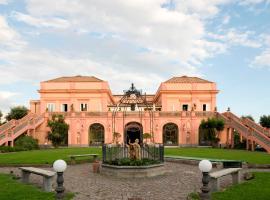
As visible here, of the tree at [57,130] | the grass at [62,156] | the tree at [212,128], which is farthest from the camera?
the tree at [212,128]

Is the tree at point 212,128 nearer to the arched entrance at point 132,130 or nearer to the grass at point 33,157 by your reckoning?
the arched entrance at point 132,130

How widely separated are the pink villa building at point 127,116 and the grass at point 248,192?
55.6ft

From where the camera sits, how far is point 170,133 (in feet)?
155

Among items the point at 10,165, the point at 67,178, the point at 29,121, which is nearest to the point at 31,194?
the point at 67,178

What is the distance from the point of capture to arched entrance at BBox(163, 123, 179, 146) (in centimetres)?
4708

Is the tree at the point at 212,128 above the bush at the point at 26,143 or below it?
above

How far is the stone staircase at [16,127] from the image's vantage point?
36188mm

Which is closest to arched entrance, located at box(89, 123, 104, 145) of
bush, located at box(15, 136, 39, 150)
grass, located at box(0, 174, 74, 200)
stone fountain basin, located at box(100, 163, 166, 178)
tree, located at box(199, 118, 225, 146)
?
bush, located at box(15, 136, 39, 150)

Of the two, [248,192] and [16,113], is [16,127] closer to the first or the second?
[16,113]

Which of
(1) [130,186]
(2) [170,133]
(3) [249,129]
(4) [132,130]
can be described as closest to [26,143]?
(4) [132,130]

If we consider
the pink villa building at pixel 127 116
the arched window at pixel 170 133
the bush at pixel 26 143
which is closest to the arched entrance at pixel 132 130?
the pink villa building at pixel 127 116

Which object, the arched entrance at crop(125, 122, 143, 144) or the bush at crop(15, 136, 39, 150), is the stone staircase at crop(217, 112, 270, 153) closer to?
the arched entrance at crop(125, 122, 143, 144)

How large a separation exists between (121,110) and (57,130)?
11.2m

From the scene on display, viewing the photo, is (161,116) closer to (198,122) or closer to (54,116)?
(198,122)
